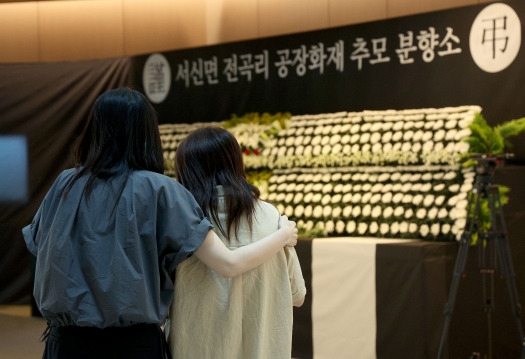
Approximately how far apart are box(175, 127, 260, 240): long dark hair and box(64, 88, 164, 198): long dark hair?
0.85 feet

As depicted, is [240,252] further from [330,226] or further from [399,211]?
[330,226]

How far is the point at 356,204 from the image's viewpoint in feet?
19.0

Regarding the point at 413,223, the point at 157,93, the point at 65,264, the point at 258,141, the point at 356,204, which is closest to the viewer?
the point at 65,264

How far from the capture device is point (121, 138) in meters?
2.20

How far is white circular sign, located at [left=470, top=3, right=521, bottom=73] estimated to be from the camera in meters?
5.36

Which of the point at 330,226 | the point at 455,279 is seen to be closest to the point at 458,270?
the point at 455,279

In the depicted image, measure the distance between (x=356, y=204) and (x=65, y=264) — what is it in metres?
3.86

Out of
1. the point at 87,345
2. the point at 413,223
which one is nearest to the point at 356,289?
the point at 413,223

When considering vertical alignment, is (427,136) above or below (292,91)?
below

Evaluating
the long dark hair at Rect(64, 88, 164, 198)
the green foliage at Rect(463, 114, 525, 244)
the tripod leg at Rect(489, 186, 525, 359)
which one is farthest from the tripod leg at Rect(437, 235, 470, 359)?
the long dark hair at Rect(64, 88, 164, 198)

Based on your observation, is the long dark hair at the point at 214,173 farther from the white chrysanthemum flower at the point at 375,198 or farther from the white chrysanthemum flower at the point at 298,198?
the white chrysanthemum flower at the point at 298,198

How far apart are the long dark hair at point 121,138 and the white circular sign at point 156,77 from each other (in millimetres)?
5793

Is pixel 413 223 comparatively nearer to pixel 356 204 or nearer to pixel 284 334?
pixel 356 204

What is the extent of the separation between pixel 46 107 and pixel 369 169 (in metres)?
3.89
